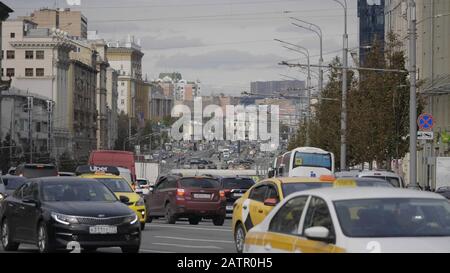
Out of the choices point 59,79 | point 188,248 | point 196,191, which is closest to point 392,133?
point 196,191

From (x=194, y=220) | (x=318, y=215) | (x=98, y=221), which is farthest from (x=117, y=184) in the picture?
(x=318, y=215)

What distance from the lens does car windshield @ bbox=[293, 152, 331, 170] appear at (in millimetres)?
57094

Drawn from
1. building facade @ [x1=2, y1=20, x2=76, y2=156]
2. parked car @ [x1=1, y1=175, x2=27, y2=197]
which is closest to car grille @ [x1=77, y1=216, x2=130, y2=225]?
parked car @ [x1=1, y1=175, x2=27, y2=197]

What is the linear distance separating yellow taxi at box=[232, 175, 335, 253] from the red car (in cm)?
1400

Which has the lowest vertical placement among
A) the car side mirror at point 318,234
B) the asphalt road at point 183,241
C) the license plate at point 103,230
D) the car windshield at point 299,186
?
the asphalt road at point 183,241

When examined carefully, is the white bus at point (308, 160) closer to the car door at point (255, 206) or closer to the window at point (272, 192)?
the car door at point (255, 206)

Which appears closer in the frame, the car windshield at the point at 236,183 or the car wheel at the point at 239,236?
the car wheel at the point at 239,236

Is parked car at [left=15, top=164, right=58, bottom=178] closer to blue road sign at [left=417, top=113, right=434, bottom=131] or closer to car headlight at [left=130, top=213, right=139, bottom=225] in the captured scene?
blue road sign at [left=417, top=113, right=434, bottom=131]

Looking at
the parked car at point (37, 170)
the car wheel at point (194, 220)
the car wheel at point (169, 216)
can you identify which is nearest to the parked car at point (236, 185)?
the parked car at point (37, 170)

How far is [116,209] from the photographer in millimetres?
20719

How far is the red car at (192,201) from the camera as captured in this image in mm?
37312

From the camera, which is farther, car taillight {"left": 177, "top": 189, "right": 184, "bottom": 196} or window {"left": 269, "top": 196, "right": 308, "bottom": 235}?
car taillight {"left": 177, "top": 189, "right": 184, "bottom": 196}
